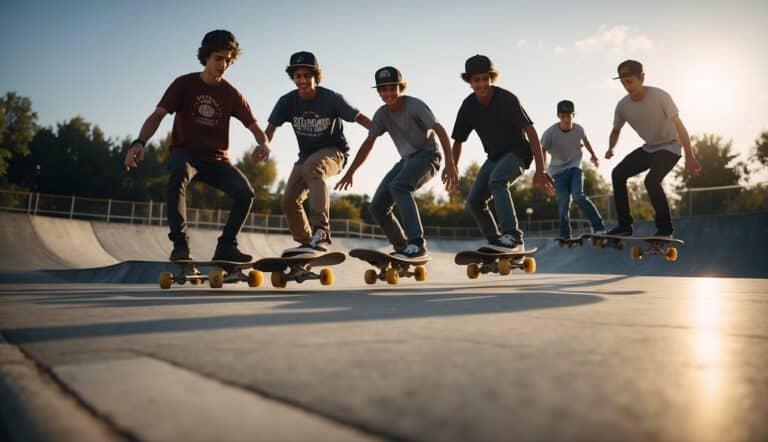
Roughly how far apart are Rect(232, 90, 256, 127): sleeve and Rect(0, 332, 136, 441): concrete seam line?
4574mm

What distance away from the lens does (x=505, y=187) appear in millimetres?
5832

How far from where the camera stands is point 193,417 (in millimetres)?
895

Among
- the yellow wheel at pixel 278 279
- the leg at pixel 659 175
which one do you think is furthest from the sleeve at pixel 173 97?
the leg at pixel 659 175

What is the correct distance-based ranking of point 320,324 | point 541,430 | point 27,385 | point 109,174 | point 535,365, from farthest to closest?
1. point 109,174
2. point 320,324
3. point 535,365
4. point 27,385
5. point 541,430

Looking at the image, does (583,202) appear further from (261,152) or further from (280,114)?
(261,152)

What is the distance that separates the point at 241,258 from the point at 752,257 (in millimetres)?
12213

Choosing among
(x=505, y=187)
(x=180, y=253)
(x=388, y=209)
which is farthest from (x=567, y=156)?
(x=180, y=253)

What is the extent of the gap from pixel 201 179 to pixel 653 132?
19.5 feet

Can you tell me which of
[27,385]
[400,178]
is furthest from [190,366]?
[400,178]

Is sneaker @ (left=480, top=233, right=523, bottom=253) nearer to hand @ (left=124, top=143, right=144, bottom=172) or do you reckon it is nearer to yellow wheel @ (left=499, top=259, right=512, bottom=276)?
yellow wheel @ (left=499, top=259, right=512, bottom=276)

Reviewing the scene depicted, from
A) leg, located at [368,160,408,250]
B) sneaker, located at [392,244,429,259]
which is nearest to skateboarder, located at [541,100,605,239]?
leg, located at [368,160,408,250]

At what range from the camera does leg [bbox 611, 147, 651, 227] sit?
7.29 metres

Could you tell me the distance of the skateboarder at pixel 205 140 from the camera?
4980 mm

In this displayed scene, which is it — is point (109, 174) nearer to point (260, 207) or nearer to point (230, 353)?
point (260, 207)
